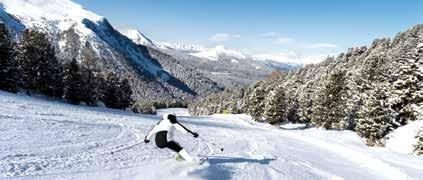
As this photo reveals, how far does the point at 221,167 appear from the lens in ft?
49.9

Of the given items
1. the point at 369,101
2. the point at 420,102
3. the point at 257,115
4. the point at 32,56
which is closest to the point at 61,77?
the point at 32,56

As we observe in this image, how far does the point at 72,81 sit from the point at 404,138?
45281 millimetres

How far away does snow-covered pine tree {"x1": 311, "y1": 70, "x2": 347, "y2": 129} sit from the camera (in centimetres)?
5991

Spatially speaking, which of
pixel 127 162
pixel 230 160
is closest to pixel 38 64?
pixel 230 160

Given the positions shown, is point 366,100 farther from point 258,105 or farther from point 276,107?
point 258,105

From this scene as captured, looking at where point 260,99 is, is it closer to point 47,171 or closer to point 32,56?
point 32,56

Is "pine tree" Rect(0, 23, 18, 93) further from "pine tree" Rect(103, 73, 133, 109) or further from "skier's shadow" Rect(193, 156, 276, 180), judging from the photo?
"skier's shadow" Rect(193, 156, 276, 180)

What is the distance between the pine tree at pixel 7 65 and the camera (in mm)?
52250

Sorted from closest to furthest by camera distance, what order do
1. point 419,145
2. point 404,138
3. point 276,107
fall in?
point 419,145, point 404,138, point 276,107

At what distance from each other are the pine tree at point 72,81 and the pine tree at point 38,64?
123 cm

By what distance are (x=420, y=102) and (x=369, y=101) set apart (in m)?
5.23

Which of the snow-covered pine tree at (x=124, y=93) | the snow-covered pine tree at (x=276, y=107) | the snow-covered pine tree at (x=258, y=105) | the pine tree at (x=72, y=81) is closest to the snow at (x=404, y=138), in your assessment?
the snow-covered pine tree at (x=276, y=107)

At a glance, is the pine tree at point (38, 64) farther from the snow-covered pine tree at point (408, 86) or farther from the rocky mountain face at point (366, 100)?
the snow-covered pine tree at point (408, 86)

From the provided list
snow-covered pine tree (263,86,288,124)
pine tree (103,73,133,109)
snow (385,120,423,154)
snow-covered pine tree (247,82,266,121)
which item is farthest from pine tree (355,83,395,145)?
pine tree (103,73,133,109)
